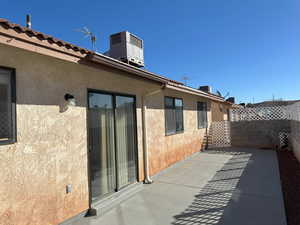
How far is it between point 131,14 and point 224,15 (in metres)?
3.96

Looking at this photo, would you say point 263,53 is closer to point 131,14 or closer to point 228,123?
point 228,123

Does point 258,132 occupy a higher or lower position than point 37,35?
lower

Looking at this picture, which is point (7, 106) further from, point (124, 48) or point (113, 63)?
point (124, 48)

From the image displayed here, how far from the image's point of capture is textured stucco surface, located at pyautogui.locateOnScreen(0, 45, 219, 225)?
8.32ft

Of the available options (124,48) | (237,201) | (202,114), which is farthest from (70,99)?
(202,114)

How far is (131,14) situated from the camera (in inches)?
300

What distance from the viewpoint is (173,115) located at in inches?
290

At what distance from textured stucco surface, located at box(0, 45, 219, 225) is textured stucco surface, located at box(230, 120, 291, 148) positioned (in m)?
9.47

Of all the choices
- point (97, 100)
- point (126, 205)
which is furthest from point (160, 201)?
point (97, 100)

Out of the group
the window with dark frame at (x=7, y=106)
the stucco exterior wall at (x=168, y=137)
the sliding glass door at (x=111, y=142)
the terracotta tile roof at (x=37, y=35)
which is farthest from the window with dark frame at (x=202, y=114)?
the window with dark frame at (x=7, y=106)

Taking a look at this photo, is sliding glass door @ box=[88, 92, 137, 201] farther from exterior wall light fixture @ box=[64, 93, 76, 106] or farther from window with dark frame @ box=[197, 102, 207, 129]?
window with dark frame @ box=[197, 102, 207, 129]

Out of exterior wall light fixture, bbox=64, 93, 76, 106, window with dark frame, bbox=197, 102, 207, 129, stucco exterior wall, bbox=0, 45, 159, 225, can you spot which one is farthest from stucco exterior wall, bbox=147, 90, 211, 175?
exterior wall light fixture, bbox=64, 93, 76, 106

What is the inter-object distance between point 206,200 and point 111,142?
8.15 feet

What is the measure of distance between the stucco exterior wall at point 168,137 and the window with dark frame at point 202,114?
496mm
